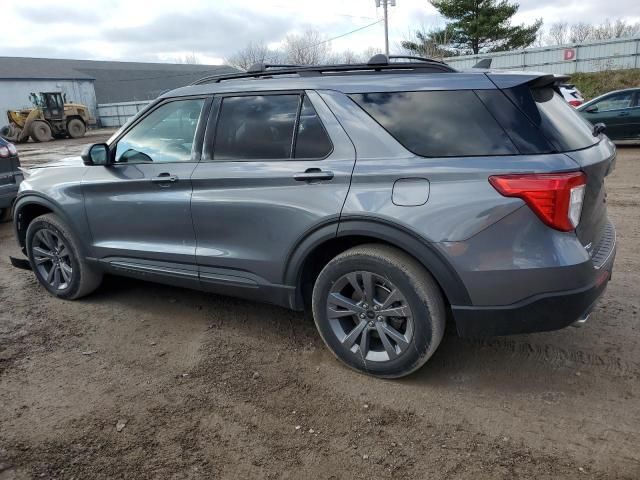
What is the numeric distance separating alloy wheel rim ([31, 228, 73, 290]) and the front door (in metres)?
0.50

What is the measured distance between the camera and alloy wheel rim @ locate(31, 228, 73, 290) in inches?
182

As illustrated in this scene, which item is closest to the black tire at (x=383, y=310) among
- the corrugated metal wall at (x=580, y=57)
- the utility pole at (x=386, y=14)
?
the corrugated metal wall at (x=580, y=57)

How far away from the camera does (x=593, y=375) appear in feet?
10.3

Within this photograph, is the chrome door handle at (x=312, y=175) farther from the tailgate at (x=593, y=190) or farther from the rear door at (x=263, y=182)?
the tailgate at (x=593, y=190)

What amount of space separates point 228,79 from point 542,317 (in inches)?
103

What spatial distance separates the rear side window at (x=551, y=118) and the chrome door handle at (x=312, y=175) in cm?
106

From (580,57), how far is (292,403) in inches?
1214

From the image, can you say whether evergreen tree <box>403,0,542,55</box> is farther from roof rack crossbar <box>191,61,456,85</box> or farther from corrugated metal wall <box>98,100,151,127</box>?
roof rack crossbar <box>191,61,456,85</box>

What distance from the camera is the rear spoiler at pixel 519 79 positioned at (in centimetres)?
284

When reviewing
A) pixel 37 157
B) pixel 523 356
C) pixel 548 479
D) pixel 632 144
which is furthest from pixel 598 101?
pixel 37 157

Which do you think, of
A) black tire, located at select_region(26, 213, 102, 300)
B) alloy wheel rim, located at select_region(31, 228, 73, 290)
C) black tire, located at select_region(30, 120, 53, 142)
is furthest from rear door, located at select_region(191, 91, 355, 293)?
black tire, located at select_region(30, 120, 53, 142)

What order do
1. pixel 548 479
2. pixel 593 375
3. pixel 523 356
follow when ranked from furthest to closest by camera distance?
pixel 523 356 → pixel 593 375 → pixel 548 479

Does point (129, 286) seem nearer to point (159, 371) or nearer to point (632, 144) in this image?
point (159, 371)

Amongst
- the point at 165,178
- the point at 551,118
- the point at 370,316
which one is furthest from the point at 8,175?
the point at 551,118
